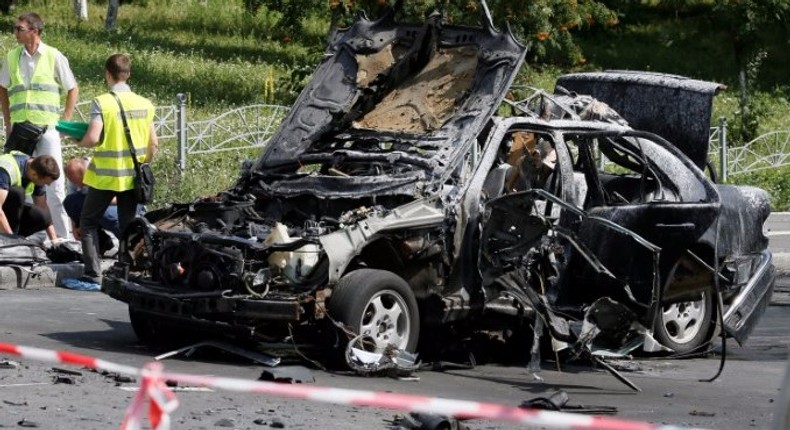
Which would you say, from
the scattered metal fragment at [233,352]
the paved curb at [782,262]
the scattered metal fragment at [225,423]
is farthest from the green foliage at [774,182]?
the scattered metal fragment at [225,423]

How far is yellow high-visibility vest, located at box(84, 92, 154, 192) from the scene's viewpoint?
12.8m

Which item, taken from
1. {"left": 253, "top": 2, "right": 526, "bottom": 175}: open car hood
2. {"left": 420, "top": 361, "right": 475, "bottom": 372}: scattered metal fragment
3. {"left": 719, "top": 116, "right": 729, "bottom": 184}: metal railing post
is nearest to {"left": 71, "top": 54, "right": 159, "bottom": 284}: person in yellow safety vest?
{"left": 253, "top": 2, "right": 526, "bottom": 175}: open car hood

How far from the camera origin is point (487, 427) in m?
7.88

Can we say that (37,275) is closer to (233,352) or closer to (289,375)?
(233,352)

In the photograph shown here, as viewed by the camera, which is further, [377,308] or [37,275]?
[37,275]

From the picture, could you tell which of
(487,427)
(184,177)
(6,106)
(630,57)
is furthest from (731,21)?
(487,427)

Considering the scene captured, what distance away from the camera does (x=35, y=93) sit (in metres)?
14.5

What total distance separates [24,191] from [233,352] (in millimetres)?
4851

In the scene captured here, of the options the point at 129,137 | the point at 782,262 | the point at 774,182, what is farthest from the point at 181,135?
the point at 774,182

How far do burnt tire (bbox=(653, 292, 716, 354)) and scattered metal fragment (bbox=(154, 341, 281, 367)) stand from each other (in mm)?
2897

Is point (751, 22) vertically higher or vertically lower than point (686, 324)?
higher

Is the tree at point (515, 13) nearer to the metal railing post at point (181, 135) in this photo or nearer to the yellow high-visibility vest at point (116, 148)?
the metal railing post at point (181, 135)

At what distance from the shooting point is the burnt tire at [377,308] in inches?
368

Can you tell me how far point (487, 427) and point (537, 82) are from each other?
101ft
